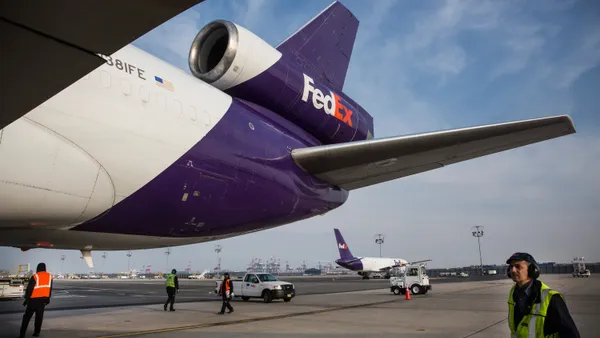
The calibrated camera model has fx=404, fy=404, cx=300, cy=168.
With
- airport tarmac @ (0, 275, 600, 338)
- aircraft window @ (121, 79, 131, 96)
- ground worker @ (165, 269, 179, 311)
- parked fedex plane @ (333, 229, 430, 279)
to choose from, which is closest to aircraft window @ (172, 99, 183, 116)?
aircraft window @ (121, 79, 131, 96)

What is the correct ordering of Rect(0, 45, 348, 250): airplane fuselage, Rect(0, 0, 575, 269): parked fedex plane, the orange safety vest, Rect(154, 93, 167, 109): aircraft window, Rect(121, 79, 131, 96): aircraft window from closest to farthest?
Rect(0, 0, 575, 269): parked fedex plane, Rect(0, 45, 348, 250): airplane fuselage, Rect(121, 79, 131, 96): aircraft window, Rect(154, 93, 167, 109): aircraft window, the orange safety vest

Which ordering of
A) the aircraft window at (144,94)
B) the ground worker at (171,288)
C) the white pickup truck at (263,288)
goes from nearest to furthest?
the aircraft window at (144,94) < the ground worker at (171,288) < the white pickup truck at (263,288)

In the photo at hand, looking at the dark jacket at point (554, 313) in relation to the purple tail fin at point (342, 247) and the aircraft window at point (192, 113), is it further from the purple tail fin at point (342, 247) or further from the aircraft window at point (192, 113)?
the purple tail fin at point (342, 247)

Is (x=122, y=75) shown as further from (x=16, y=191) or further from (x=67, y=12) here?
(x=67, y=12)

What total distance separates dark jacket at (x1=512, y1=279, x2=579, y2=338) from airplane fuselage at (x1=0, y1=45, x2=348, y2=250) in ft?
17.0

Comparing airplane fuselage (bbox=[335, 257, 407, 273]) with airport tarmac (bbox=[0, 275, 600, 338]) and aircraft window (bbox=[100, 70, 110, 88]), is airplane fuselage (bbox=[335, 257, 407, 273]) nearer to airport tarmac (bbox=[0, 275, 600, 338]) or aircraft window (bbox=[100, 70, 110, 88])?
airport tarmac (bbox=[0, 275, 600, 338])

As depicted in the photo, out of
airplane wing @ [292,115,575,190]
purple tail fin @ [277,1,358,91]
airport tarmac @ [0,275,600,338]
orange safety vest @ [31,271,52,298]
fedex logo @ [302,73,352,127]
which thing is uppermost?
purple tail fin @ [277,1,358,91]

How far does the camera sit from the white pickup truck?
1953 centimetres

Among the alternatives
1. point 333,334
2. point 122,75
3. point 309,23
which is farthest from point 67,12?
point 309,23

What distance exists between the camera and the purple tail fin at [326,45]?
10320 millimetres

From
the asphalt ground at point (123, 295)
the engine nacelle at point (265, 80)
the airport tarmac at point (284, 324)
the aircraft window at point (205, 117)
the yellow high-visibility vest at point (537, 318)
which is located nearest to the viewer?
the yellow high-visibility vest at point (537, 318)

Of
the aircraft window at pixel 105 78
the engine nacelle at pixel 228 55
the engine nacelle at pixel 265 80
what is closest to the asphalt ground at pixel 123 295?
the engine nacelle at pixel 228 55

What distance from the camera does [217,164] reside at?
7.23 m

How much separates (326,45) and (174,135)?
616cm
